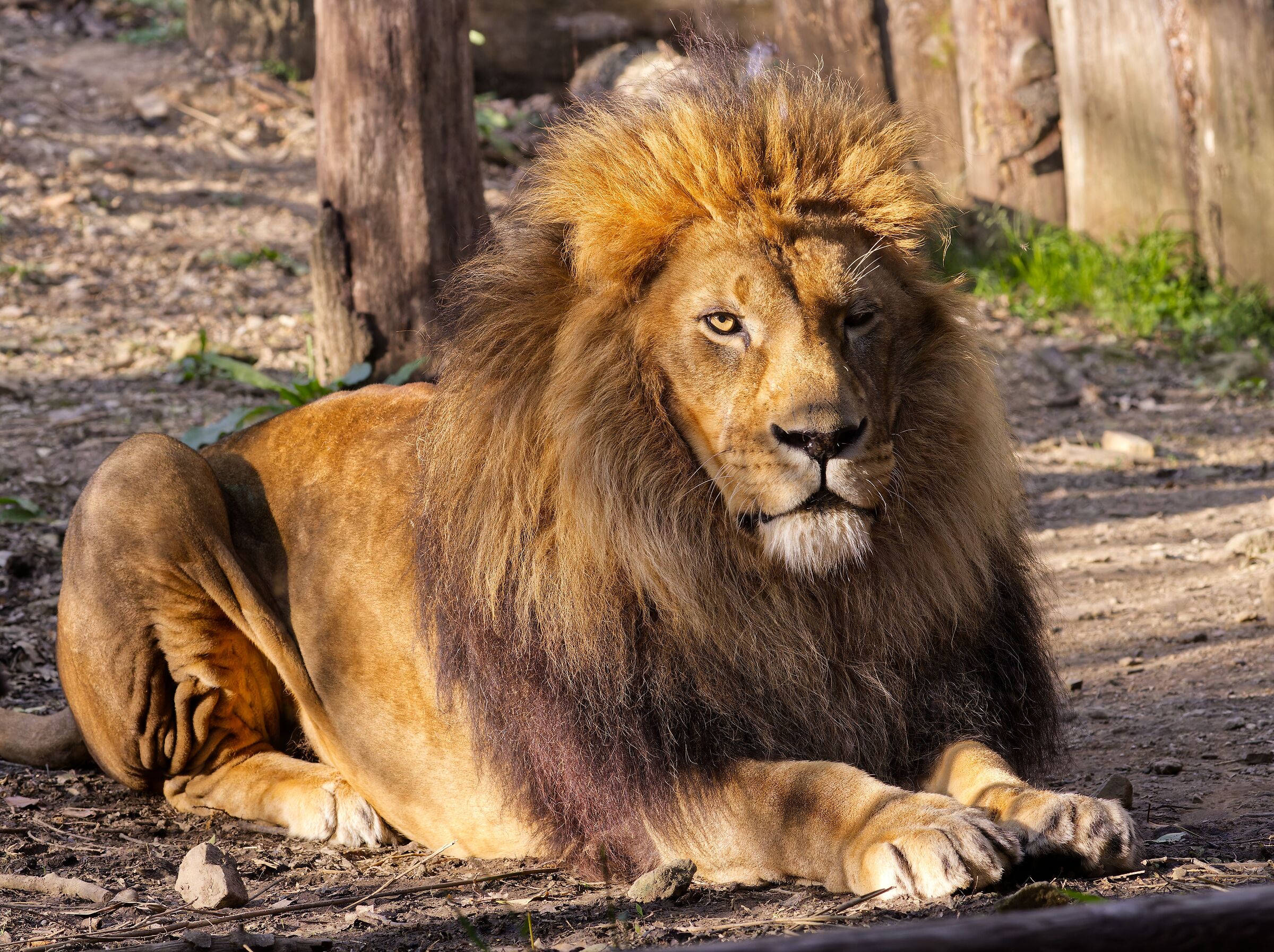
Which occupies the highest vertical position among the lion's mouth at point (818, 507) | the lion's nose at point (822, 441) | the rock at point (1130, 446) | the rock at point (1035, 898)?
the lion's nose at point (822, 441)

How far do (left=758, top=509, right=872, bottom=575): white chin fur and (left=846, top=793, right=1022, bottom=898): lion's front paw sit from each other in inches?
18.3

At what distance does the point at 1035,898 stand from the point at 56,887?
6.35 ft

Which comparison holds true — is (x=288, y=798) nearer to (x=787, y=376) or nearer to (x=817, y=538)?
(x=817, y=538)

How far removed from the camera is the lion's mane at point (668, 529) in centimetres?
262

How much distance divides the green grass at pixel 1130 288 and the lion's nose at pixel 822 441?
5.86 meters

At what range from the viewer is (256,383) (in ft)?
20.0

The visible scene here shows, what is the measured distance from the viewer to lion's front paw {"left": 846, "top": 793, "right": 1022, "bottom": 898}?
216 cm

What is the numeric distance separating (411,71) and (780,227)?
3007mm

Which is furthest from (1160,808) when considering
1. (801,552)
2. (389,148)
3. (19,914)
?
(389,148)

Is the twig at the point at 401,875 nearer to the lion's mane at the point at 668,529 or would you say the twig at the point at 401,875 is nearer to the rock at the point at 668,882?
the lion's mane at the point at 668,529

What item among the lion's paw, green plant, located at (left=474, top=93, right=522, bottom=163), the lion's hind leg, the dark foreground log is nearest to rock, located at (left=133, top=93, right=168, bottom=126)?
green plant, located at (left=474, top=93, right=522, bottom=163)

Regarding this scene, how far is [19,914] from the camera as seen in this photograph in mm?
2645

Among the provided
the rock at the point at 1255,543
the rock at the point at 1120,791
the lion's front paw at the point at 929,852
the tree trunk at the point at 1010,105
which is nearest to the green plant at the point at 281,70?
the tree trunk at the point at 1010,105

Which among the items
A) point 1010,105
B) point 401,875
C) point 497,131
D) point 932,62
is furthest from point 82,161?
point 401,875
